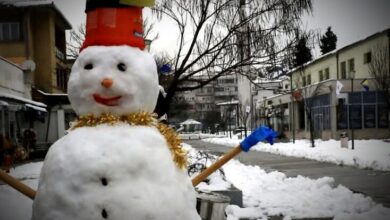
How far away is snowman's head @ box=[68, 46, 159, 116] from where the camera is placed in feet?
10.0

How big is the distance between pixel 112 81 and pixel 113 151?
525 mm

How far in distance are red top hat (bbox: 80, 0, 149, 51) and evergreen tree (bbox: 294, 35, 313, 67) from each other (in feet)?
16.3

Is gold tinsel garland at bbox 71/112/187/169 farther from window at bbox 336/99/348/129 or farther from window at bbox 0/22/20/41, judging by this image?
window at bbox 336/99/348/129

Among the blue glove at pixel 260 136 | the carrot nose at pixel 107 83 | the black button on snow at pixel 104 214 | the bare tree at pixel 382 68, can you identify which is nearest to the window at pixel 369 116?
the bare tree at pixel 382 68

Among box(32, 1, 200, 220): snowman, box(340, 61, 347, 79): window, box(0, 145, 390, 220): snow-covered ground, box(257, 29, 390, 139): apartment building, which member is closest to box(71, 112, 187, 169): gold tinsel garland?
box(32, 1, 200, 220): snowman

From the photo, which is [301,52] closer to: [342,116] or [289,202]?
[289,202]

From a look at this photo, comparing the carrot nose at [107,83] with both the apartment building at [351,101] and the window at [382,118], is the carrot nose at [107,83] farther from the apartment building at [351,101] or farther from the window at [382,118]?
the window at [382,118]

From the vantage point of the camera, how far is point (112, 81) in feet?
9.82

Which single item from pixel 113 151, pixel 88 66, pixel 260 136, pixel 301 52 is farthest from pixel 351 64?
pixel 113 151

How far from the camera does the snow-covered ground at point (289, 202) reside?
631 centimetres

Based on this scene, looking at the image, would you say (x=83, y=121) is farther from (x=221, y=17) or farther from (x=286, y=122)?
(x=286, y=122)

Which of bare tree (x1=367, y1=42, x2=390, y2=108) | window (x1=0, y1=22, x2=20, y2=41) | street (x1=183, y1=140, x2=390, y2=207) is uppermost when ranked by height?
window (x1=0, y1=22, x2=20, y2=41)

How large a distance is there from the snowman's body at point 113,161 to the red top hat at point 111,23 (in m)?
0.10

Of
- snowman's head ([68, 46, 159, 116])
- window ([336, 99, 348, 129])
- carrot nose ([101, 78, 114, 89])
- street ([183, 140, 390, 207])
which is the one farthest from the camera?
window ([336, 99, 348, 129])
